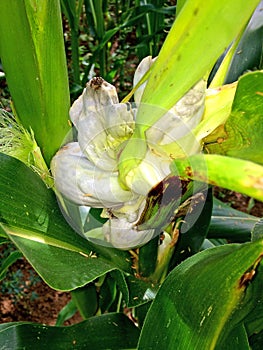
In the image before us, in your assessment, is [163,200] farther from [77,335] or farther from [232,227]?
[232,227]

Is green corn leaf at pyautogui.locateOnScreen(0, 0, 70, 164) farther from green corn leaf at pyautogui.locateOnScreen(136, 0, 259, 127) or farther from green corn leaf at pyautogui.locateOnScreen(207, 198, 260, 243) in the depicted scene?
green corn leaf at pyautogui.locateOnScreen(207, 198, 260, 243)

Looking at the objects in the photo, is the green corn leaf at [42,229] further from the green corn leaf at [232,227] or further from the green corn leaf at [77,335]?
the green corn leaf at [232,227]

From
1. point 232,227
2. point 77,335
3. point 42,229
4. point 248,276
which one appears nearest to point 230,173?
point 248,276

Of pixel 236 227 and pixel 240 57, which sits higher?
pixel 240 57

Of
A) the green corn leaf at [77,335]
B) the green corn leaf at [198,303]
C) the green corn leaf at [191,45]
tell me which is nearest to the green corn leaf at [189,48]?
the green corn leaf at [191,45]

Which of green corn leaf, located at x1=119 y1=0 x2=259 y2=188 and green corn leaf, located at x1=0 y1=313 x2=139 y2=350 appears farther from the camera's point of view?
green corn leaf, located at x1=0 y1=313 x2=139 y2=350

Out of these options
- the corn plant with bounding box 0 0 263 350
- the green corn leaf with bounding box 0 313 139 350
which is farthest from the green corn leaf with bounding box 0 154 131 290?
the green corn leaf with bounding box 0 313 139 350

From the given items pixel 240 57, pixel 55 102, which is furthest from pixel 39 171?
pixel 240 57

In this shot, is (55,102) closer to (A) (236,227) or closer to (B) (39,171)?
(B) (39,171)
